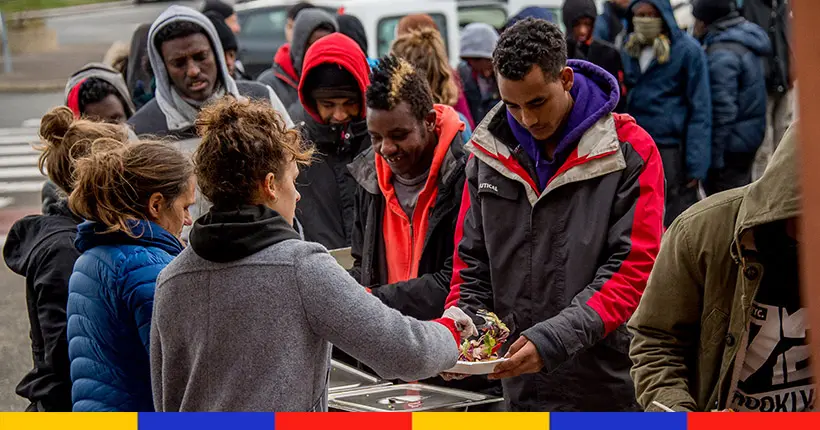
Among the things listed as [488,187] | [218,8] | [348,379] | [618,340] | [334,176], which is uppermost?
[218,8]

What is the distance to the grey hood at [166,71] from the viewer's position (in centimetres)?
514

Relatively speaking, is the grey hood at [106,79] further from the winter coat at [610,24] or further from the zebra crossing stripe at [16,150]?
the zebra crossing stripe at [16,150]

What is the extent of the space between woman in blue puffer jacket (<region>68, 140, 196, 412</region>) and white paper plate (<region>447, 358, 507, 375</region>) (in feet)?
2.92

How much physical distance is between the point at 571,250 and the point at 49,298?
1.80 meters

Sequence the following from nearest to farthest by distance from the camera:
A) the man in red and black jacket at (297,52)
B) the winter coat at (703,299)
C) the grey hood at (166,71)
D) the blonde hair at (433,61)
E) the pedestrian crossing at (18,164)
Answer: the winter coat at (703,299), the grey hood at (166,71), the blonde hair at (433,61), the man in red and black jacket at (297,52), the pedestrian crossing at (18,164)

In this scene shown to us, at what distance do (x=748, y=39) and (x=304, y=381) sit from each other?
21.2 ft

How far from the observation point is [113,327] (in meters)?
3.17

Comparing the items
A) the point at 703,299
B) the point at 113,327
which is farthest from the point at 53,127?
the point at 703,299

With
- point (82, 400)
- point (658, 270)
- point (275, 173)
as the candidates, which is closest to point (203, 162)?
point (275, 173)

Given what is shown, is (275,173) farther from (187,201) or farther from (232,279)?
(187,201)

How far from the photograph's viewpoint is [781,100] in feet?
29.9

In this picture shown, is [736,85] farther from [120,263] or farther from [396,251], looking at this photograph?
[120,263]

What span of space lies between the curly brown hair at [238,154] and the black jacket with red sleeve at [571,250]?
0.96 metres

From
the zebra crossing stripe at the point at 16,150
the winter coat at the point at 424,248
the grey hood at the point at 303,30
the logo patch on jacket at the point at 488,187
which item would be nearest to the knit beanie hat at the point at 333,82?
the winter coat at the point at 424,248
